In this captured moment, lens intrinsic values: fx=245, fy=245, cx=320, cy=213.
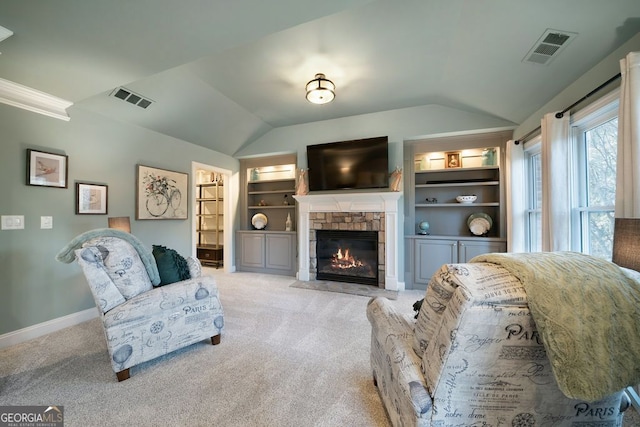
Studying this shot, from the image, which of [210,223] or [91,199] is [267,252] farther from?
[91,199]

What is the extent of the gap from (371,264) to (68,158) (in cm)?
416

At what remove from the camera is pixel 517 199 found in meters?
3.21

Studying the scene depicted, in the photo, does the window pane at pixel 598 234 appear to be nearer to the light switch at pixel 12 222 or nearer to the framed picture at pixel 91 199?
the framed picture at pixel 91 199

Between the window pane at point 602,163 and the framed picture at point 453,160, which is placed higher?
the framed picture at point 453,160

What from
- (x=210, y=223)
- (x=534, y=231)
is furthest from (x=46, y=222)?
(x=534, y=231)

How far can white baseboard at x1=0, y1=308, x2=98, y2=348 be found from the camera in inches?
87.2

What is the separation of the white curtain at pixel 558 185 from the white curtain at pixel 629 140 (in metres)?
0.68

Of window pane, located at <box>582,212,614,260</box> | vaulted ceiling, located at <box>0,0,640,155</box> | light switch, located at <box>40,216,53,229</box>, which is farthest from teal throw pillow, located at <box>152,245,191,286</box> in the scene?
window pane, located at <box>582,212,614,260</box>

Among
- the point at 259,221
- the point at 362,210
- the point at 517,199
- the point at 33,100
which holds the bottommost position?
the point at 259,221

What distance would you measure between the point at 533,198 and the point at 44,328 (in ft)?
18.9

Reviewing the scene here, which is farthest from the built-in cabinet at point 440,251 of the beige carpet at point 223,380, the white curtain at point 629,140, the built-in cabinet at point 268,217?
the built-in cabinet at point 268,217

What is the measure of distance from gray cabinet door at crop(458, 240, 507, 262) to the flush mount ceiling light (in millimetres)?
2792

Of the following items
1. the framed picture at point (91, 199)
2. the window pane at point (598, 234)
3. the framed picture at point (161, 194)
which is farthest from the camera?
the framed picture at point (161, 194)

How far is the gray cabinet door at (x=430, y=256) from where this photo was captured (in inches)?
145
